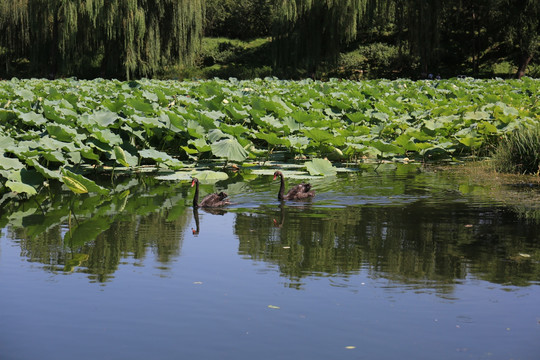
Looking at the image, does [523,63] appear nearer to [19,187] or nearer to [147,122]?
[147,122]

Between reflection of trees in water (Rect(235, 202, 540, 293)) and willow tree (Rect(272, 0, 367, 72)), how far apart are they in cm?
2424

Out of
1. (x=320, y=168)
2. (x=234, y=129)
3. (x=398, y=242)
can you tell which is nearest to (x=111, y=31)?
(x=234, y=129)

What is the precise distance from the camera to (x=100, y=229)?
4.91 meters

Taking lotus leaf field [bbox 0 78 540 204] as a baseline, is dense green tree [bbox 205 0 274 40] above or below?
above

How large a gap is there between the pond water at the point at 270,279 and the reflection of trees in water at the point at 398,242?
13mm

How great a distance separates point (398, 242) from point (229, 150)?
3070mm

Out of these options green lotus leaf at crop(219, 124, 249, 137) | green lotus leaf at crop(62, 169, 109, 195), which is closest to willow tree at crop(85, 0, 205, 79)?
green lotus leaf at crop(219, 124, 249, 137)

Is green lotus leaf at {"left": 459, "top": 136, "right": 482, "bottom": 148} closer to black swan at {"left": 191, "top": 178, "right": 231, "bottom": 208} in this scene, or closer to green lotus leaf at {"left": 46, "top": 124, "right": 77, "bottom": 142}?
black swan at {"left": 191, "top": 178, "right": 231, "bottom": 208}

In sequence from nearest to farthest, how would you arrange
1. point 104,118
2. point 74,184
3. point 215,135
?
point 74,184
point 104,118
point 215,135

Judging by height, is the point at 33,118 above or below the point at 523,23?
below

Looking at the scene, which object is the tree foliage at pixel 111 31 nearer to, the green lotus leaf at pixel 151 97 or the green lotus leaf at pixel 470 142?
the green lotus leaf at pixel 151 97

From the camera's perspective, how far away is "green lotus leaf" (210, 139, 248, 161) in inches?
285

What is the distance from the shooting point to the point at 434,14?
28453mm

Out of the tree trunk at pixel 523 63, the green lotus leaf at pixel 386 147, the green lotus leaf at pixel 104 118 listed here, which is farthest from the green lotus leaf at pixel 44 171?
the tree trunk at pixel 523 63
